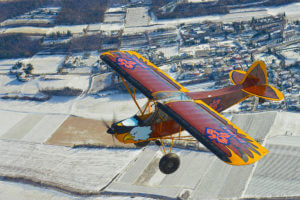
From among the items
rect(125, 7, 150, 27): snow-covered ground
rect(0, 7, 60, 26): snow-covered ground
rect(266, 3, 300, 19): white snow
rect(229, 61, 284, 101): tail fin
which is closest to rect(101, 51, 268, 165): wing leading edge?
rect(229, 61, 284, 101): tail fin

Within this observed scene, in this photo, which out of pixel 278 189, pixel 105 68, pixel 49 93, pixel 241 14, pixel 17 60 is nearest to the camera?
pixel 278 189

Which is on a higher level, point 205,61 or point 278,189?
point 205,61

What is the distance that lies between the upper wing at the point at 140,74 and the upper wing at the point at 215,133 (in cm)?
272

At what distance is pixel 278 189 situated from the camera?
30.1 meters

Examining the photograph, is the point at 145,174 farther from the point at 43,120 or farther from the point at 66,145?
the point at 43,120

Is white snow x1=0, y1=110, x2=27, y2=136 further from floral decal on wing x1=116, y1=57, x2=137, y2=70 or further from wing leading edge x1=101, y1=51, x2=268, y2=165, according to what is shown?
floral decal on wing x1=116, y1=57, x2=137, y2=70

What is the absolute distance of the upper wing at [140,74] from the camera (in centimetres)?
2636

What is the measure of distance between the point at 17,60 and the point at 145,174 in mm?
38328

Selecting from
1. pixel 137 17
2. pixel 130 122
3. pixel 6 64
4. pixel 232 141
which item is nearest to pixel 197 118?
pixel 232 141

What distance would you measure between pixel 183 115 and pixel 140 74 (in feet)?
20.7

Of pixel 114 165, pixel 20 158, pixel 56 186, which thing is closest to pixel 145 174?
pixel 114 165

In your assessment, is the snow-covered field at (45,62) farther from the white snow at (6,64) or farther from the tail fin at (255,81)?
the tail fin at (255,81)

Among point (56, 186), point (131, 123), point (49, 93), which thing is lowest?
point (56, 186)

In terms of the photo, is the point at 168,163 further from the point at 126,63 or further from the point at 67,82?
the point at 67,82
